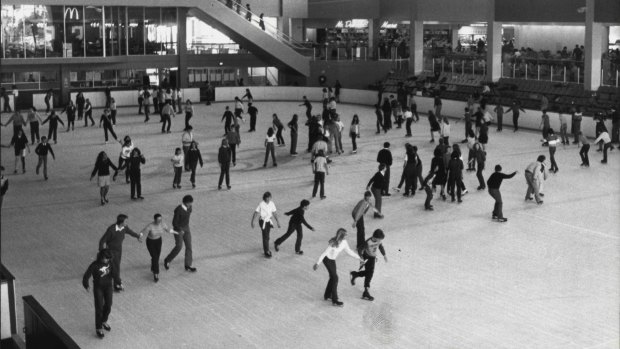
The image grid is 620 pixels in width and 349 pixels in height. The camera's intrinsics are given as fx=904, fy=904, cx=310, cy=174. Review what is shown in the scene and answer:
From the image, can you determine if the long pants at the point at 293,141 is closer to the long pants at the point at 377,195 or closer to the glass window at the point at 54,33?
the long pants at the point at 377,195

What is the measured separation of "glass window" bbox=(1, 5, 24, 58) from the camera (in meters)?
45.6

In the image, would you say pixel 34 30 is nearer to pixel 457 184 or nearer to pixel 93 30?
pixel 93 30

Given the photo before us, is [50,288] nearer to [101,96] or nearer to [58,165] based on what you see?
[58,165]

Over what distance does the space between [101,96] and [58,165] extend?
59.4 ft

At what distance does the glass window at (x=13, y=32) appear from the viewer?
45.6 meters

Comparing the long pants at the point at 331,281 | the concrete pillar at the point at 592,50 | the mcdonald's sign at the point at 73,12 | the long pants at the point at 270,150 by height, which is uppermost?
the mcdonald's sign at the point at 73,12

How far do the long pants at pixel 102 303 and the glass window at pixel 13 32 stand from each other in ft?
115

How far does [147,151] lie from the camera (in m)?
30.9

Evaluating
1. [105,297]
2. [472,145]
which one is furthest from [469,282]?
[472,145]

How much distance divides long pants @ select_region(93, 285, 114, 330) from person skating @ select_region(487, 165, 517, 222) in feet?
32.5

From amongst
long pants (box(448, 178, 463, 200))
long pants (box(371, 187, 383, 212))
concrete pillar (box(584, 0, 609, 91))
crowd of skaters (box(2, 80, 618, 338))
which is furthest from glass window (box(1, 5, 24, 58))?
long pants (box(371, 187, 383, 212))

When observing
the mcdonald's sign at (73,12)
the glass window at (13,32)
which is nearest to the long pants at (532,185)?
the glass window at (13,32)

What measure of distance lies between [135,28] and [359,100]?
1296 centimetres

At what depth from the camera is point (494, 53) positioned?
152 ft
